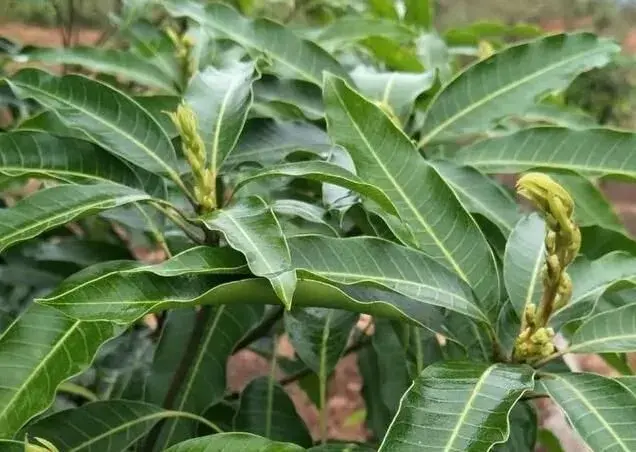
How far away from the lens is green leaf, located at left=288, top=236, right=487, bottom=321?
657mm

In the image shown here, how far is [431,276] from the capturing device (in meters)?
0.69

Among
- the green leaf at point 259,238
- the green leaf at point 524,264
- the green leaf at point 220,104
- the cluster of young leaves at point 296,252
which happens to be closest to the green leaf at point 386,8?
the cluster of young leaves at point 296,252

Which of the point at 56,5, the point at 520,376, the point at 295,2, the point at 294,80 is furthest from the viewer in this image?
the point at 295,2

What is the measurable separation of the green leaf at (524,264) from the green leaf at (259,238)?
9.3 inches

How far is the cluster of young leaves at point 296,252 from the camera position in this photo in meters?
0.63

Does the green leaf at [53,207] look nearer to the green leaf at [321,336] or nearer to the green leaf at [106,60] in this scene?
the green leaf at [321,336]

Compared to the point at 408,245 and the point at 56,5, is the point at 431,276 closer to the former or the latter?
the point at 408,245

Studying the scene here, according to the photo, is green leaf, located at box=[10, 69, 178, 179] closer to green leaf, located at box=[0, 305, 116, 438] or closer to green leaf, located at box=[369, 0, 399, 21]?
green leaf, located at box=[0, 305, 116, 438]

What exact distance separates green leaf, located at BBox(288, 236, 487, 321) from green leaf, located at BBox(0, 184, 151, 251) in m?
0.16

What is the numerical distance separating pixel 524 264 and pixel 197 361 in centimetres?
34

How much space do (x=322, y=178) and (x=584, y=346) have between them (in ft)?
0.87

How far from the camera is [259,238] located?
0.64 metres

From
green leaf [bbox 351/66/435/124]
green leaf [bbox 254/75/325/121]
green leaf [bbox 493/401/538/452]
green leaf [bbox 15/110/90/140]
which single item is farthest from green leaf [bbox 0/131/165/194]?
green leaf [bbox 493/401/538/452]

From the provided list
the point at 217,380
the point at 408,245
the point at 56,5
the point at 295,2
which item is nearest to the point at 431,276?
the point at 408,245
